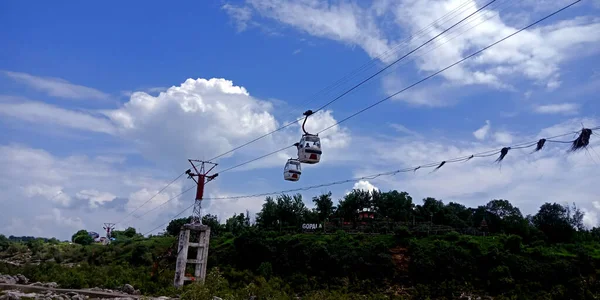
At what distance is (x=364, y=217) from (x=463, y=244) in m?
30.3

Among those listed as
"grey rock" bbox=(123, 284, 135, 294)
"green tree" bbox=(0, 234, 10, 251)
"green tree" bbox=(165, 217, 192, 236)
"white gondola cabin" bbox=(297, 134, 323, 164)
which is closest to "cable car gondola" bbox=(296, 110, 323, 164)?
"white gondola cabin" bbox=(297, 134, 323, 164)

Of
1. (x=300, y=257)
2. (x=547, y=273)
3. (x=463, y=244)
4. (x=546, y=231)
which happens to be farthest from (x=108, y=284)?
(x=546, y=231)

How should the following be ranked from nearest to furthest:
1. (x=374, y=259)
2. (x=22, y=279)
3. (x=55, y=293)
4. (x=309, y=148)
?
(x=309, y=148)
(x=55, y=293)
(x=22, y=279)
(x=374, y=259)

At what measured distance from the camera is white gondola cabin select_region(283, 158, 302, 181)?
30703mm

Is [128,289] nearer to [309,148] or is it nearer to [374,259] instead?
[374,259]

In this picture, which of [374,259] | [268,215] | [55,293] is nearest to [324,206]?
[268,215]

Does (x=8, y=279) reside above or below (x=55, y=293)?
above

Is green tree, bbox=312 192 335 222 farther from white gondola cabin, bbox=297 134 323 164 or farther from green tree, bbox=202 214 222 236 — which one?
white gondola cabin, bbox=297 134 323 164

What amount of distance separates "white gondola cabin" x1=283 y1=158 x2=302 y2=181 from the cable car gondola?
17.6 feet

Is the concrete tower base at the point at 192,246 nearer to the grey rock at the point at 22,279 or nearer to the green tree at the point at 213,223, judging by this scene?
the grey rock at the point at 22,279

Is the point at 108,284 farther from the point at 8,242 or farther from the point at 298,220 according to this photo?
the point at 8,242

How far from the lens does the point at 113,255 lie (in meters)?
74.9

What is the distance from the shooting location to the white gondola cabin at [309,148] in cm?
2502

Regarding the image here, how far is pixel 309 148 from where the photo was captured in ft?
82.1
